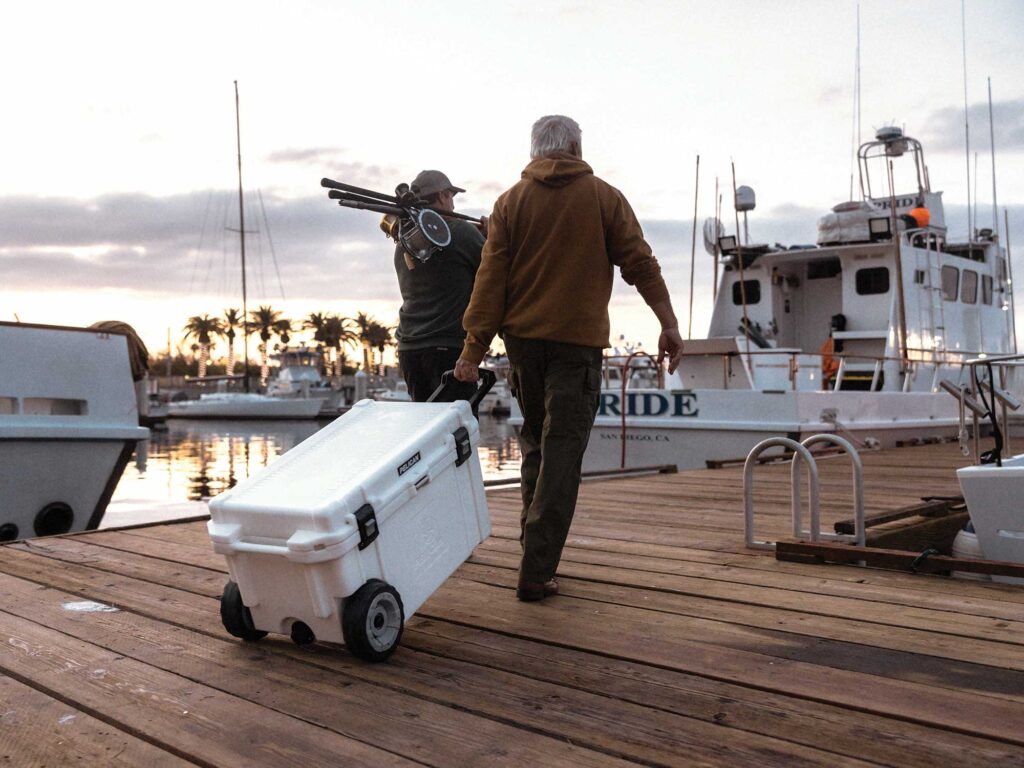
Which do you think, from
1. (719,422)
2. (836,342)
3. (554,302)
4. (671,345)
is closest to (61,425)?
(554,302)

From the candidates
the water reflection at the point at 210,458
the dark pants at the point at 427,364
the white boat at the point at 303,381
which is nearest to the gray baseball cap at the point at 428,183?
the dark pants at the point at 427,364

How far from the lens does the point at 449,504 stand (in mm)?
3275

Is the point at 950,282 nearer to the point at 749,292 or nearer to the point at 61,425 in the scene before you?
the point at 749,292

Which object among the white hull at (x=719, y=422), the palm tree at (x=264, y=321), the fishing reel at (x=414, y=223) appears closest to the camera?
the fishing reel at (x=414, y=223)

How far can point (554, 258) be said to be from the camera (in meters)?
3.58

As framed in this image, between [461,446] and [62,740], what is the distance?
4.92 ft

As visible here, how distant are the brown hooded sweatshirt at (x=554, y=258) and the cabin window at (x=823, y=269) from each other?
1272 centimetres

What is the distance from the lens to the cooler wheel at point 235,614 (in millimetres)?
3045

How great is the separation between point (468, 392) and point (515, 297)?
69 centimetres

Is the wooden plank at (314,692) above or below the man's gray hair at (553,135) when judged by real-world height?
below

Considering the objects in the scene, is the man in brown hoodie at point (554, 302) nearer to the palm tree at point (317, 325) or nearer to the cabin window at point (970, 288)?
the cabin window at point (970, 288)

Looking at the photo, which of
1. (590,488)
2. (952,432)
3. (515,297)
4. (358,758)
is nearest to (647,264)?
(515,297)

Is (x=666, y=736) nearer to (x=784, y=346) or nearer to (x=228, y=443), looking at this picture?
(x=784, y=346)

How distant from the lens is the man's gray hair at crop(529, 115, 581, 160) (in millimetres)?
3713
